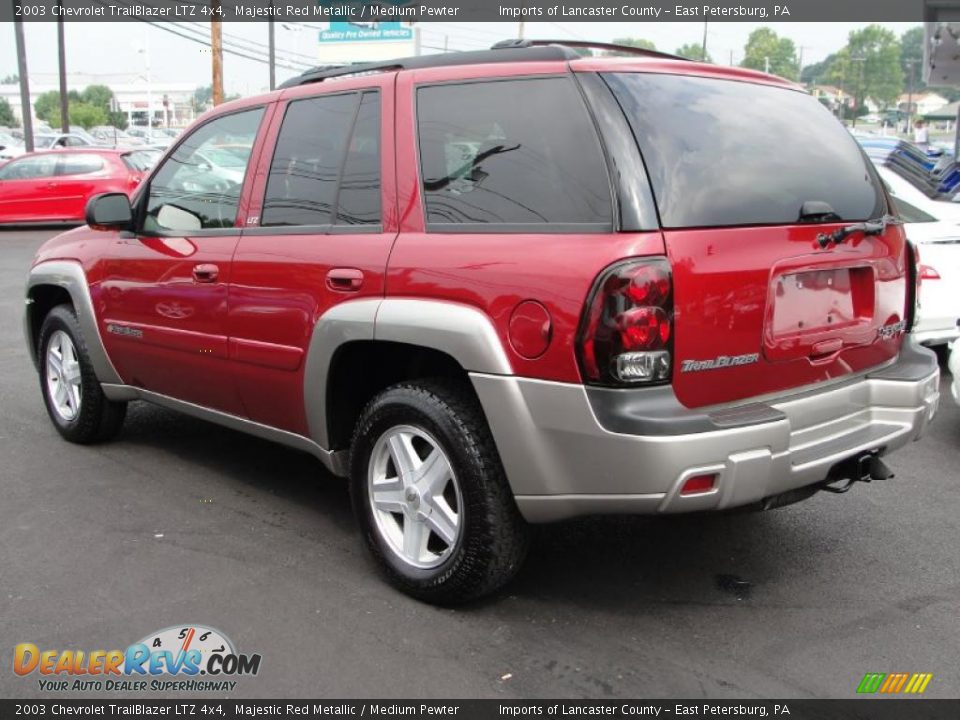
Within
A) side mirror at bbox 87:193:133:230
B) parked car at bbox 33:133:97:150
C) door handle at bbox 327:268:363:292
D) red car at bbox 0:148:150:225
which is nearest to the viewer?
door handle at bbox 327:268:363:292

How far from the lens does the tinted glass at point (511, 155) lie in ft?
9.91

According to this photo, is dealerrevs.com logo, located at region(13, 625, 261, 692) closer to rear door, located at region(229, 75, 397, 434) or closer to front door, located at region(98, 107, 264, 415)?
rear door, located at region(229, 75, 397, 434)

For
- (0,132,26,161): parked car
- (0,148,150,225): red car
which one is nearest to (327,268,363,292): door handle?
(0,148,150,225): red car

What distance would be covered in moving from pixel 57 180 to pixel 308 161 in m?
16.6

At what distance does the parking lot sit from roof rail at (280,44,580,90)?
181cm

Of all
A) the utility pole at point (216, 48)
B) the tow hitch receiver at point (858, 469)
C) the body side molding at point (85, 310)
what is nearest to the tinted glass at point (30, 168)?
the utility pole at point (216, 48)

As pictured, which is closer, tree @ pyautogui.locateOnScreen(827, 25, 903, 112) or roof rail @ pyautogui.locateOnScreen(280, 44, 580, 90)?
roof rail @ pyautogui.locateOnScreen(280, 44, 580, 90)

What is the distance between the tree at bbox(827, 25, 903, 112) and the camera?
118m

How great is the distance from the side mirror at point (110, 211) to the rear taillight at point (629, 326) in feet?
9.43

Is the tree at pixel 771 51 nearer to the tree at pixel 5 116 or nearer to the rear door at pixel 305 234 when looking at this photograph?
the tree at pixel 5 116

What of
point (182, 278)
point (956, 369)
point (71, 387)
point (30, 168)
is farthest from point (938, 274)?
point (30, 168)

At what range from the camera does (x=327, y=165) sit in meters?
3.86

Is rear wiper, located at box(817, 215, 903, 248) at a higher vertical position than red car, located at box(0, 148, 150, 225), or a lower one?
higher
